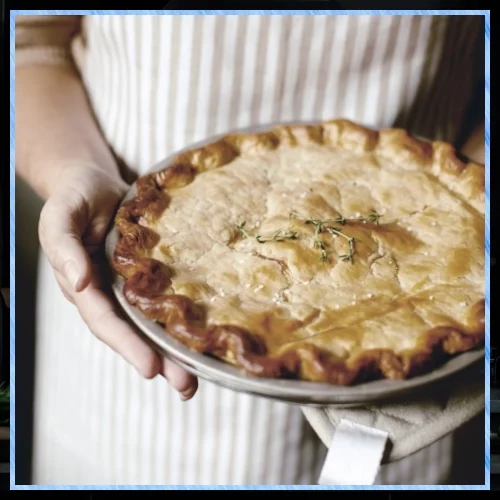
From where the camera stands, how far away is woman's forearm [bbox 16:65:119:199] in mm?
2389

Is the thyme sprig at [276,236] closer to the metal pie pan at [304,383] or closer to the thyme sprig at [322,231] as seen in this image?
the thyme sprig at [322,231]

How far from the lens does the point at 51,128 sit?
241 cm

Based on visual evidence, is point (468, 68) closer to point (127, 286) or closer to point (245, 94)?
point (245, 94)

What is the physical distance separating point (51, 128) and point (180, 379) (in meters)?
0.91

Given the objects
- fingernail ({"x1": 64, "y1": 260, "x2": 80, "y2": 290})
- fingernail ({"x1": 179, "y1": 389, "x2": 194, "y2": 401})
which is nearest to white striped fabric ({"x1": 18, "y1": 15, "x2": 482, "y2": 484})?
fingernail ({"x1": 179, "y1": 389, "x2": 194, "y2": 401})

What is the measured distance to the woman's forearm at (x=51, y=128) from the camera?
2389mm

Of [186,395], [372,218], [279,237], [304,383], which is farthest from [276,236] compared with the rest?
[186,395]

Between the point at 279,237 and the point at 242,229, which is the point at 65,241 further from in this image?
the point at 279,237

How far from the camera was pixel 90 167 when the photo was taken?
7.81 feet

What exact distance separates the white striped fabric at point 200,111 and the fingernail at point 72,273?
0.59ft

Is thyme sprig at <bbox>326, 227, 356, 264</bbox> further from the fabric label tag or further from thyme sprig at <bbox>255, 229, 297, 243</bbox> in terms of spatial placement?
the fabric label tag

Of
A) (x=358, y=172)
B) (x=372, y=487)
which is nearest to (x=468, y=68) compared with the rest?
(x=358, y=172)

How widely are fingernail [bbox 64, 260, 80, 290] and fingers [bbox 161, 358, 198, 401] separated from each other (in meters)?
0.35

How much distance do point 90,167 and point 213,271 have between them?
1.92 ft
